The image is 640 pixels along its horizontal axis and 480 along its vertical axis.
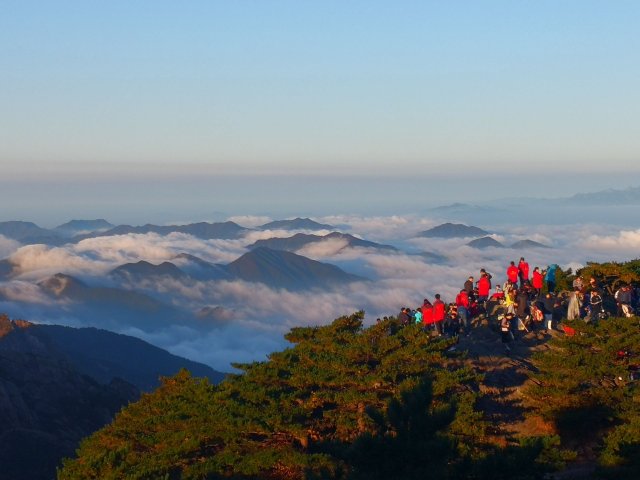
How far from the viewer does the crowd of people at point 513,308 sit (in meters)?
30.1

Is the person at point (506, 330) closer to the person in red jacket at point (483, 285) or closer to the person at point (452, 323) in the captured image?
the person at point (452, 323)

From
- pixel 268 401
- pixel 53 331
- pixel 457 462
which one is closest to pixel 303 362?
pixel 268 401

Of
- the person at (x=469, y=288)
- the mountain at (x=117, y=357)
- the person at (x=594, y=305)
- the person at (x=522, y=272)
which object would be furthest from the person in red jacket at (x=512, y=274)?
the mountain at (x=117, y=357)

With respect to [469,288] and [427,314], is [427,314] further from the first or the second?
[469,288]

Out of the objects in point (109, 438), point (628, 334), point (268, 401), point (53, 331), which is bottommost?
point (53, 331)

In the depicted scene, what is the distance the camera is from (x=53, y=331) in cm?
17550

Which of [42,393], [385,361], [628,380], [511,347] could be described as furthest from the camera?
[42,393]

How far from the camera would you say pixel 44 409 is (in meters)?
88.7

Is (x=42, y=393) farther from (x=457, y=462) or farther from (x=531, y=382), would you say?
(x=457, y=462)

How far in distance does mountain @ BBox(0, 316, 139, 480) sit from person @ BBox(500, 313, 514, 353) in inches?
1769

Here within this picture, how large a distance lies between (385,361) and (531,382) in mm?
4651

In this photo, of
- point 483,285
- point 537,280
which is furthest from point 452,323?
point 537,280

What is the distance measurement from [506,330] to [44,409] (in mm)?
70688

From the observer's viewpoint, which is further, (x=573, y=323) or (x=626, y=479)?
(x=573, y=323)
